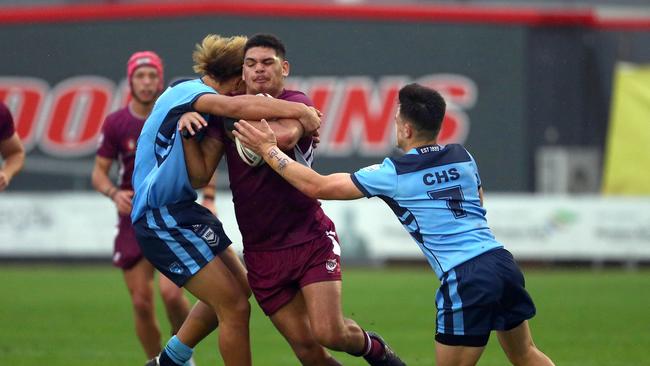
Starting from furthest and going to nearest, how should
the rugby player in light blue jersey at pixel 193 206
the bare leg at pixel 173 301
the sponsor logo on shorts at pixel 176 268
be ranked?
the bare leg at pixel 173 301 < the sponsor logo on shorts at pixel 176 268 < the rugby player in light blue jersey at pixel 193 206

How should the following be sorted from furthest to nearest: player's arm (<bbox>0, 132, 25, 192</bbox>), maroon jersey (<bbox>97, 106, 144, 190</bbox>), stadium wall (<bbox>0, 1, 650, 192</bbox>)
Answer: stadium wall (<bbox>0, 1, 650, 192</bbox>) < maroon jersey (<bbox>97, 106, 144, 190</bbox>) < player's arm (<bbox>0, 132, 25, 192</bbox>)

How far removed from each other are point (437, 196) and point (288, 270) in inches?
49.4

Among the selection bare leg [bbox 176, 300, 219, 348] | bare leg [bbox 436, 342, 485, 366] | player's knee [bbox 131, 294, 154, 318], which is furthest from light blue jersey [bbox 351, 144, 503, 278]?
player's knee [bbox 131, 294, 154, 318]

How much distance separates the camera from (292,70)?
80.7ft

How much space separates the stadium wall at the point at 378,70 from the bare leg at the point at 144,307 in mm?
14656

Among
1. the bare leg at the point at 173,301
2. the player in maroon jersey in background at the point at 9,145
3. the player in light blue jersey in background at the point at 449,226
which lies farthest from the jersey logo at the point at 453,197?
the player in maroon jersey in background at the point at 9,145

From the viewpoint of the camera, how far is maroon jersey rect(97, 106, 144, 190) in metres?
10.2

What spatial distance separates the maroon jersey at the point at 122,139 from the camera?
10172mm

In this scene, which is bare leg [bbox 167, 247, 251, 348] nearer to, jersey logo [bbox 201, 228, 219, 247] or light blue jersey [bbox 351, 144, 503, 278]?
jersey logo [bbox 201, 228, 219, 247]

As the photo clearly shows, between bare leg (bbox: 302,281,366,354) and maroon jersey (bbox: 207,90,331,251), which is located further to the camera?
maroon jersey (bbox: 207,90,331,251)

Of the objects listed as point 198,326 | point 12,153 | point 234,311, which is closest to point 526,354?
point 234,311

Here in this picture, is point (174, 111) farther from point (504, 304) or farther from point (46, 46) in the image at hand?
point (46, 46)

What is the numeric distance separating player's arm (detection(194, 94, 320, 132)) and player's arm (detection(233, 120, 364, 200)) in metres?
0.08

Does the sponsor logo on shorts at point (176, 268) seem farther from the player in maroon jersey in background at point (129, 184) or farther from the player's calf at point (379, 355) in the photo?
the player in maroon jersey in background at point (129, 184)
